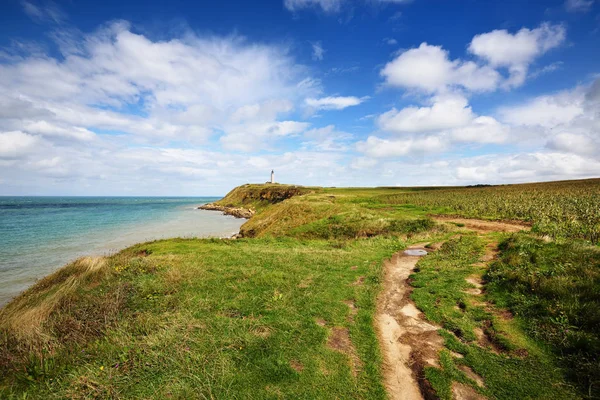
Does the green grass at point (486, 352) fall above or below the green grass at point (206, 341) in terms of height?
below

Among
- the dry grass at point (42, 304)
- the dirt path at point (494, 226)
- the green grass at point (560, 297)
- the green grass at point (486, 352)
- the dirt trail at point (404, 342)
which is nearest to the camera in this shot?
the green grass at point (486, 352)

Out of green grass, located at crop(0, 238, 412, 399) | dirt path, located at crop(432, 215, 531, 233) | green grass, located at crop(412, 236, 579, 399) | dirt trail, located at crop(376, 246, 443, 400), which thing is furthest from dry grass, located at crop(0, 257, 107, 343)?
dirt path, located at crop(432, 215, 531, 233)

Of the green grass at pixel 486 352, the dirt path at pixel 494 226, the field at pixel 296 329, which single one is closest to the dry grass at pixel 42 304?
the field at pixel 296 329

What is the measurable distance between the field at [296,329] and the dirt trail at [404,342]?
8.0 inches

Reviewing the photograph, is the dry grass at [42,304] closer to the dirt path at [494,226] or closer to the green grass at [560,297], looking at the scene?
the green grass at [560,297]

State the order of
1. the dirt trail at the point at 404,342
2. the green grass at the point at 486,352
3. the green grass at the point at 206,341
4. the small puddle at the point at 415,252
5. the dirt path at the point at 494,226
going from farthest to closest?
the dirt path at the point at 494,226, the small puddle at the point at 415,252, the dirt trail at the point at 404,342, the green grass at the point at 486,352, the green grass at the point at 206,341

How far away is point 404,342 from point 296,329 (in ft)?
12.6

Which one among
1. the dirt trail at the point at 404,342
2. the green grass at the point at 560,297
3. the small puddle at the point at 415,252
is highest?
the green grass at the point at 560,297

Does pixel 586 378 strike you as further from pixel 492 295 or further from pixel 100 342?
pixel 100 342

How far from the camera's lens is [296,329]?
909 cm

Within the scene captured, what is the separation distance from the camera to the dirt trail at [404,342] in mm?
6978

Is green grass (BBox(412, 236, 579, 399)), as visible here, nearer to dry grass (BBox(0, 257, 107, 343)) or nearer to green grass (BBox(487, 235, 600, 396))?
green grass (BBox(487, 235, 600, 396))

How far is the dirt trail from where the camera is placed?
6978mm

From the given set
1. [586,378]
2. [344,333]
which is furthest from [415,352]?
[586,378]
